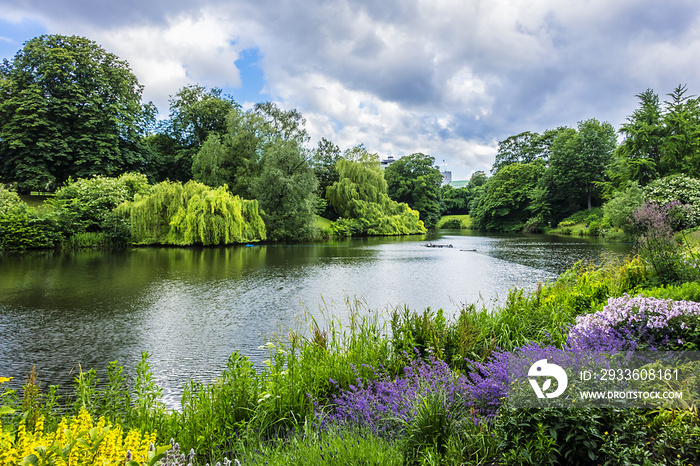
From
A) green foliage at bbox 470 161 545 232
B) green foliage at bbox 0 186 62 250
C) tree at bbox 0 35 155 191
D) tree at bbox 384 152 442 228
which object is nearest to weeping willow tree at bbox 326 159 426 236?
green foliage at bbox 470 161 545 232

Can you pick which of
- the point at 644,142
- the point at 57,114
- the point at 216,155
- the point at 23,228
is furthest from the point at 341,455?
the point at 644,142

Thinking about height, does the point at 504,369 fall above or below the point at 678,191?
below

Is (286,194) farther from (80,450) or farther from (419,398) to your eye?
(80,450)

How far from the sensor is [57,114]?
32.4 meters

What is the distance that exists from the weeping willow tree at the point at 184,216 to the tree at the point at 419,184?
43.2m

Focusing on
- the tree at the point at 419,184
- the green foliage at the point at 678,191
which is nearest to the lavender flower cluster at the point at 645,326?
the green foliage at the point at 678,191

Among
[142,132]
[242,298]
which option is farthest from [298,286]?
[142,132]

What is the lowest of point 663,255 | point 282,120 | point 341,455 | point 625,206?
point 341,455

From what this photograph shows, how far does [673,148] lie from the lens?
32.9 metres

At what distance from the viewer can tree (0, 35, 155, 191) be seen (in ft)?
102

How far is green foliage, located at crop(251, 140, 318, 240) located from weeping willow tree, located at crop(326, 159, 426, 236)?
26.8 ft

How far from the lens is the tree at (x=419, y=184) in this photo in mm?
66625

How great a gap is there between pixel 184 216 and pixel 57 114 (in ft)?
54.5

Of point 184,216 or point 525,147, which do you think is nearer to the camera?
point 184,216
